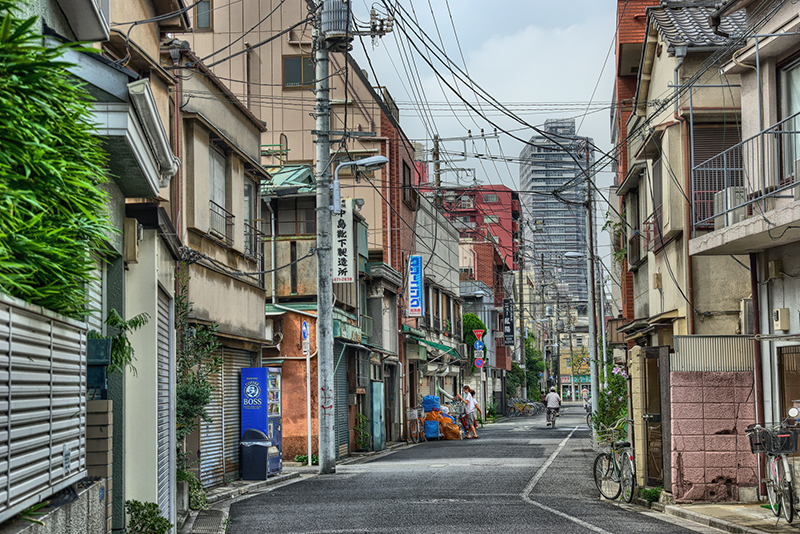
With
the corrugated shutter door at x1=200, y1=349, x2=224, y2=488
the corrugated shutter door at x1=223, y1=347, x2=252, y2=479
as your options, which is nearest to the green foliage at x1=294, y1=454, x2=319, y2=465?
the corrugated shutter door at x1=223, y1=347, x2=252, y2=479

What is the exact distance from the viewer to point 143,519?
9.29 m

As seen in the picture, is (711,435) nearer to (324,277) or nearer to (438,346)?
(324,277)

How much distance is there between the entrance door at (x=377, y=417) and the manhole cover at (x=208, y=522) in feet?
56.2

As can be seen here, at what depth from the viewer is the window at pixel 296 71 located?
36844 mm

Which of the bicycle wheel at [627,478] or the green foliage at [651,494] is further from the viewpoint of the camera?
the bicycle wheel at [627,478]

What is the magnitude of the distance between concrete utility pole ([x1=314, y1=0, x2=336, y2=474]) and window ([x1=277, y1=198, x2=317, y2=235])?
24.4ft

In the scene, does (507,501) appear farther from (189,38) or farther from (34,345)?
(189,38)

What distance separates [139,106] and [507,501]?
936cm

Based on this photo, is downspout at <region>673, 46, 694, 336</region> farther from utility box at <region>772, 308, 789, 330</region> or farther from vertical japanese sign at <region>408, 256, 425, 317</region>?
vertical japanese sign at <region>408, 256, 425, 317</region>

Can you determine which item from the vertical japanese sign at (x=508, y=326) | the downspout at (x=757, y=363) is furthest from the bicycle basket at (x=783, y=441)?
the vertical japanese sign at (x=508, y=326)

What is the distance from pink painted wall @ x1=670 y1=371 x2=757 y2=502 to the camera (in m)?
14.3

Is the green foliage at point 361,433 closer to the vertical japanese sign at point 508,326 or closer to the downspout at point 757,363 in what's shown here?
the downspout at point 757,363

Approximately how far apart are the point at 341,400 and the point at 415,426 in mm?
8891

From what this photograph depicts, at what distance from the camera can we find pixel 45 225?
5.54 metres
